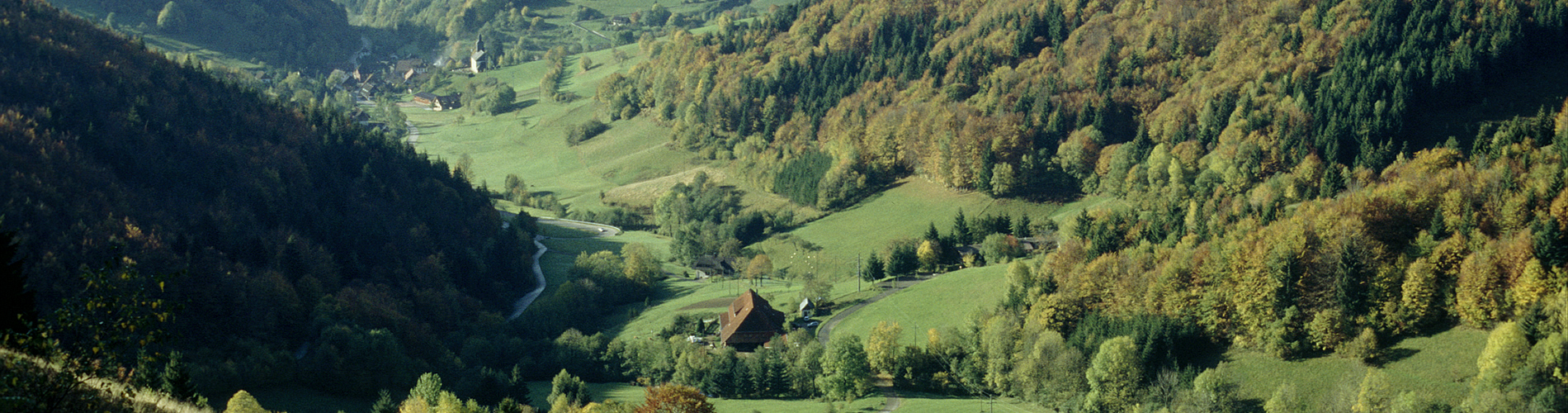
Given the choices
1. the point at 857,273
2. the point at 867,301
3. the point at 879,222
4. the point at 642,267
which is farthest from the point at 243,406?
the point at 879,222

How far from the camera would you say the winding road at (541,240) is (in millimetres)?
120963

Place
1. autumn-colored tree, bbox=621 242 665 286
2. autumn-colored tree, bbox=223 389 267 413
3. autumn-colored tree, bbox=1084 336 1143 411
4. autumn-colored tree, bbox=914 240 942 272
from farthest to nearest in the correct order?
autumn-colored tree, bbox=621 242 665 286 < autumn-colored tree, bbox=914 240 942 272 < autumn-colored tree, bbox=1084 336 1143 411 < autumn-colored tree, bbox=223 389 267 413

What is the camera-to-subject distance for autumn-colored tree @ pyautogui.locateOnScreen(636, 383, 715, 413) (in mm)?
66188

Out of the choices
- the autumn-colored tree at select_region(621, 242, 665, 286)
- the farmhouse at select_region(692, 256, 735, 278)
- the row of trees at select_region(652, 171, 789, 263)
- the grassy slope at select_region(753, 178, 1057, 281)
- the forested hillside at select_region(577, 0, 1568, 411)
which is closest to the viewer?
the forested hillside at select_region(577, 0, 1568, 411)

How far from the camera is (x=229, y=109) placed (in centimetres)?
12762

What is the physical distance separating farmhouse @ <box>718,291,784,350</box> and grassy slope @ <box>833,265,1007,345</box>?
5604mm

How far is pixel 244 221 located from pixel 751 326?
4736cm

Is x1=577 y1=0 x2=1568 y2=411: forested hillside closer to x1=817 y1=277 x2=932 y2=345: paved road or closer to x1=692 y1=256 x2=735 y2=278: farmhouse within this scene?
x1=817 y1=277 x2=932 y2=345: paved road

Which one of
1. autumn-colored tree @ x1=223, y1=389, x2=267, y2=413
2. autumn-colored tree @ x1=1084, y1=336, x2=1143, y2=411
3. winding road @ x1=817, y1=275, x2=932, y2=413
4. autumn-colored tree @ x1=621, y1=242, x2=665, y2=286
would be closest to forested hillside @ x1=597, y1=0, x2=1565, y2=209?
autumn-colored tree @ x1=621, y1=242, x2=665, y2=286

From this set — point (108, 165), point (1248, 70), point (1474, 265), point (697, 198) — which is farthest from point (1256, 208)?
point (108, 165)

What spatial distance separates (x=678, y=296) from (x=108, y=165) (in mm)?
53358

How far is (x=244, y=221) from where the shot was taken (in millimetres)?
105812

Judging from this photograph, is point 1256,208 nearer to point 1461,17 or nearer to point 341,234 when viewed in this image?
point 1461,17

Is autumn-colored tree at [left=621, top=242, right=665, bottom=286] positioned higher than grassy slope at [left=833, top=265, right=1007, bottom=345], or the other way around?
grassy slope at [left=833, top=265, right=1007, bottom=345]
